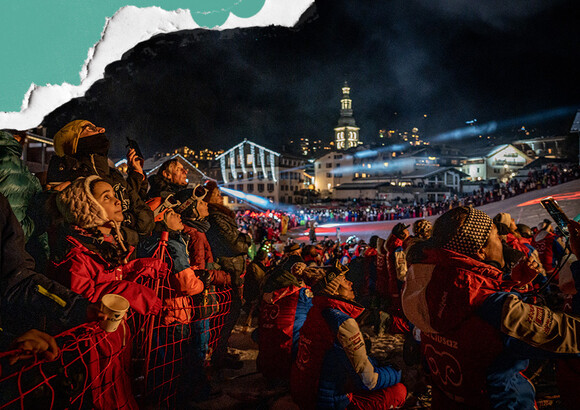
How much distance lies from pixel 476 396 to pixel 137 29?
3380mm

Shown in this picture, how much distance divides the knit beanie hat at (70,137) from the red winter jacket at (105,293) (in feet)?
4.62

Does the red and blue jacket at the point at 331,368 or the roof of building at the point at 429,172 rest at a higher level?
the roof of building at the point at 429,172

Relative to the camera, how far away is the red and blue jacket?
2.87 meters

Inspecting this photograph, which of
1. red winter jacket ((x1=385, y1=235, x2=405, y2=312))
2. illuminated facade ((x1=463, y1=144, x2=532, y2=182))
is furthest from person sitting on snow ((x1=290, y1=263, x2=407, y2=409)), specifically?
illuminated facade ((x1=463, y1=144, x2=532, y2=182))

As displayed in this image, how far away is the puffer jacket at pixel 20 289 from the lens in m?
1.88

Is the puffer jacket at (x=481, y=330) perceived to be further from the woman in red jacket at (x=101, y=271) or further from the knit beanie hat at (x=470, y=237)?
the woman in red jacket at (x=101, y=271)

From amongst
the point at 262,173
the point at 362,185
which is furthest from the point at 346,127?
the point at 362,185

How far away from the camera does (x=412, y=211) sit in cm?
2881

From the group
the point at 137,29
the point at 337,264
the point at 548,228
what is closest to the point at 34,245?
the point at 137,29

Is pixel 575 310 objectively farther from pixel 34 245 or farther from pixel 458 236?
pixel 34 245

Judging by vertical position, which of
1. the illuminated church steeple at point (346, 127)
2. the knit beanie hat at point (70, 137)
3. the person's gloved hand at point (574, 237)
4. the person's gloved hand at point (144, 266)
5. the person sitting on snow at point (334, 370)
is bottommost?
the person sitting on snow at point (334, 370)

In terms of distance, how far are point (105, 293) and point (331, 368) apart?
5.97 ft

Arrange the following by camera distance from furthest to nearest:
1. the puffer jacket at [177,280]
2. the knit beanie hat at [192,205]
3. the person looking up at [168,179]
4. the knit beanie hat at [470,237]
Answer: the person looking up at [168,179], the knit beanie hat at [192,205], the puffer jacket at [177,280], the knit beanie hat at [470,237]

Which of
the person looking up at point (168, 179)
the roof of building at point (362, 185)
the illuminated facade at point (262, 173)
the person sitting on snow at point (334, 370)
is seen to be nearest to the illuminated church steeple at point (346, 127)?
the illuminated facade at point (262, 173)
